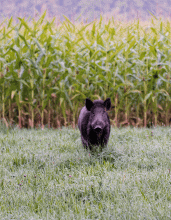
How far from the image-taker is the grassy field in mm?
2115

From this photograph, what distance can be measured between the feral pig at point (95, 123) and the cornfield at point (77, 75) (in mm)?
2224

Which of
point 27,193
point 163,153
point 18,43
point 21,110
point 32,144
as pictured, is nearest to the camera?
point 27,193

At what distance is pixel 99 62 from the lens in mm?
6090

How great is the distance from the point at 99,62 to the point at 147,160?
134 inches

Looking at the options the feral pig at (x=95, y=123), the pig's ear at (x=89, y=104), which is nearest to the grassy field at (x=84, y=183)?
the feral pig at (x=95, y=123)

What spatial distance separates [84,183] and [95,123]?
924mm

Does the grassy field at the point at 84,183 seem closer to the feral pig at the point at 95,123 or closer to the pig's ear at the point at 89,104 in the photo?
the feral pig at the point at 95,123

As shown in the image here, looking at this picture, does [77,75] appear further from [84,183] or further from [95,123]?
[84,183]

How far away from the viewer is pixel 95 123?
328 centimetres

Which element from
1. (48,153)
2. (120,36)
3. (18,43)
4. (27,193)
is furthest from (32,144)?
(120,36)

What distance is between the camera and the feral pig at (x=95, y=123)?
333 centimetres

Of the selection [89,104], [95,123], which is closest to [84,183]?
[95,123]

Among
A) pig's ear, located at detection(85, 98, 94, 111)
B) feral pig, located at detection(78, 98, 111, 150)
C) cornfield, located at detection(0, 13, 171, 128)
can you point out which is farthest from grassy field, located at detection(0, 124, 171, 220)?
cornfield, located at detection(0, 13, 171, 128)

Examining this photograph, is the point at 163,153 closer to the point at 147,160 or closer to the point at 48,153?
the point at 147,160
